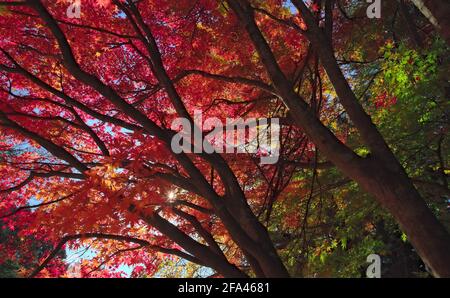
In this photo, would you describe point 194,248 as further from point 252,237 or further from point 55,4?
point 55,4

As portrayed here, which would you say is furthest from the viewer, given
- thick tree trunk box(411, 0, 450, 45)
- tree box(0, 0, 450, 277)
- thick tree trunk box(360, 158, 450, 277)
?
tree box(0, 0, 450, 277)

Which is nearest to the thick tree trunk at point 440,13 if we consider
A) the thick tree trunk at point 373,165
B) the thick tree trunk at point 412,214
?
the thick tree trunk at point 373,165

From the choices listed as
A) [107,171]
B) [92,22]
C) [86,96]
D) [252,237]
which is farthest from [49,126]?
[252,237]

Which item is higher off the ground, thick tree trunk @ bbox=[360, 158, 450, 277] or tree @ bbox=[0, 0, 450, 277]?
tree @ bbox=[0, 0, 450, 277]


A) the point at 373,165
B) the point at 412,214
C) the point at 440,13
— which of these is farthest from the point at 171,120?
the point at 412,214

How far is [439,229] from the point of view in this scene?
12.0 feet

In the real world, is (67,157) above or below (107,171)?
above

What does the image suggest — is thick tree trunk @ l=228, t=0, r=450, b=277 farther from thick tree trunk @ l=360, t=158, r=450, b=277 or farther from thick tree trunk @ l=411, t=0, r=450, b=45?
thick tree trunk @ l=411, t=0, r=450, b=45

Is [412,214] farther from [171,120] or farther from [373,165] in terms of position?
[171,120]

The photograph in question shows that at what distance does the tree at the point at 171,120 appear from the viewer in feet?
14.3

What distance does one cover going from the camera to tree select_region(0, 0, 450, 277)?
436cm

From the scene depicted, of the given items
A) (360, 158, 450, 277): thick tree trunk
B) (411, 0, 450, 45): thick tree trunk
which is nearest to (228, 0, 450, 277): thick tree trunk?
(360, 158, 450, 277): thick tree trunk

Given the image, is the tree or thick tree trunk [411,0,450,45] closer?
thick tree trunk [411,0,450,45]

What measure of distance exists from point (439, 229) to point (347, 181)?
3.07 meters
